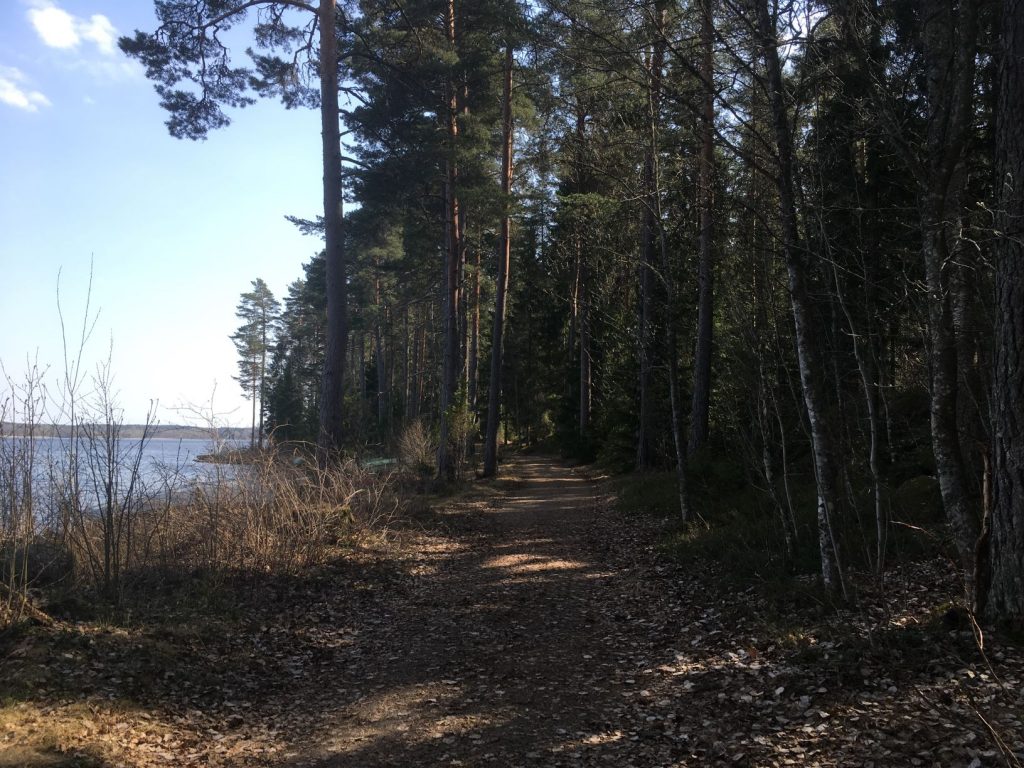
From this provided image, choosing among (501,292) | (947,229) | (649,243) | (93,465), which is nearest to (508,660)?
(93,465)

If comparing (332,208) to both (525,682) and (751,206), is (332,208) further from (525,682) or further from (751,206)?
(525,682)

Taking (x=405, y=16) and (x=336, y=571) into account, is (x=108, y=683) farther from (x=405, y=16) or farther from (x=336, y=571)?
(x=405, y=16)

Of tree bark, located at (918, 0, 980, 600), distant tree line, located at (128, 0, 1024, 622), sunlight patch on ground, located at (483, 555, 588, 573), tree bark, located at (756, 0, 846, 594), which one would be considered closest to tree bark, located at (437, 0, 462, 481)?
distant tree line, located at (128, 0, 1024, 622)

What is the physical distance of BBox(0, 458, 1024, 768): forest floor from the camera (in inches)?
157

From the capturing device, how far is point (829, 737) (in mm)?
3982

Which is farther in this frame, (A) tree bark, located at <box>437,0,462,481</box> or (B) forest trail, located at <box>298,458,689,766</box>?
(A) tree bark, located at <box>437,0,462,481</box>

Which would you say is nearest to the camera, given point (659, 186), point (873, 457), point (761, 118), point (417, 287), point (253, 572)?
point (873, 457)

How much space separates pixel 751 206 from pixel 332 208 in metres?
7.97

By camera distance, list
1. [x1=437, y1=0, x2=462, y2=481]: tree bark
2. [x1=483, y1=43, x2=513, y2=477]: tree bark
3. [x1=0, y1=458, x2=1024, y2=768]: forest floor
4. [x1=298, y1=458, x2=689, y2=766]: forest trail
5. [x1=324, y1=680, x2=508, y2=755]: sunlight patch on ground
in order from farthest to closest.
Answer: [x1=483, y1=43, x2=513, y2=477]: tree bark
[x1=437, y1=0, x2=462, y2=481]: tree bark
[x1=324, y1=680, x2=508, y2=755]: sunlight patch on ground
[x1=298, y1=458, x2=689, y2=766]: forest trail
[x1=0, y1=458, x2=1024, y2=768]: forest floor

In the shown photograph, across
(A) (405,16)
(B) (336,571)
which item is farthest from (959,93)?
(A) (405,16)

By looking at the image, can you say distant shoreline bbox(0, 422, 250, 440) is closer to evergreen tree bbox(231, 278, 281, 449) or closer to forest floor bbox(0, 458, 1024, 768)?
forest floor bbox(0, 458, 1024, 768)

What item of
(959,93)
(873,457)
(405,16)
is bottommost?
(873,457)

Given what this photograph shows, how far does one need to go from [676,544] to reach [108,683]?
715 centimetres

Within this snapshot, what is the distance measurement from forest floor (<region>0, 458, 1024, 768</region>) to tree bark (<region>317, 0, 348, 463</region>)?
533 centimetres
